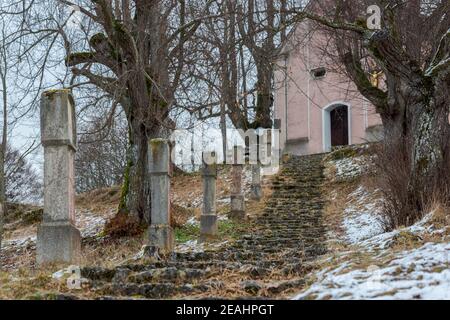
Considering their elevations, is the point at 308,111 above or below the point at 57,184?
above

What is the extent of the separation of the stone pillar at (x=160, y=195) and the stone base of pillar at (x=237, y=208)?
5.05 m

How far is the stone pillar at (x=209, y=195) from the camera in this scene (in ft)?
41.3

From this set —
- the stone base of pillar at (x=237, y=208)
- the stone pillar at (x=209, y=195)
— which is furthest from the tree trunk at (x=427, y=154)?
the stone base of pillar at (x=237, y=208)

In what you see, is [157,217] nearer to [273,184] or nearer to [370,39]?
[370,39]

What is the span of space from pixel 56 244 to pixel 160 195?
9.70 ft

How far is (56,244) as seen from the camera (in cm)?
723

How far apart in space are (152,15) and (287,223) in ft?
18.1

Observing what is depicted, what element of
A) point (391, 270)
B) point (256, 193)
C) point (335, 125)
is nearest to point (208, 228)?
point (256, 193)

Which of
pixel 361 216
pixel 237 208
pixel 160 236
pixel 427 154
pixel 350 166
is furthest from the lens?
pixel 350 166

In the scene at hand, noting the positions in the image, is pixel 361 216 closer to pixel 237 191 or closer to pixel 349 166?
pixel 237 191

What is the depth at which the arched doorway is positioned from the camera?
29406 millimetres

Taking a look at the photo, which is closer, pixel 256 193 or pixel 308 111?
pixel 256 193
